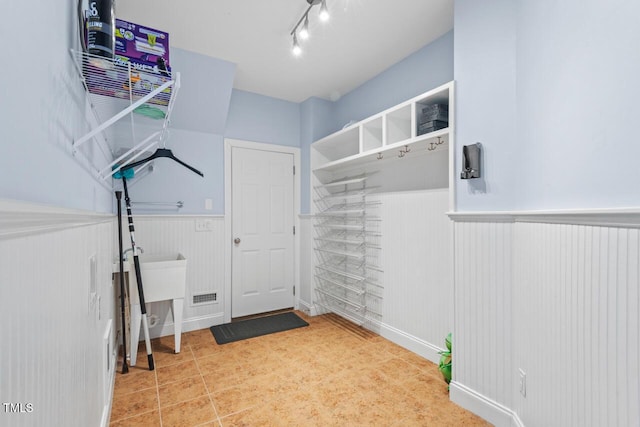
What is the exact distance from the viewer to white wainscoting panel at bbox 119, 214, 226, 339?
2949 millimetres

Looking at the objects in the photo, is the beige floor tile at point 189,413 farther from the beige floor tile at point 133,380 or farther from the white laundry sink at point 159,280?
the white laundry sink at point 159,280

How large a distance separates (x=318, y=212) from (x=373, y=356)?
1673 millimetres

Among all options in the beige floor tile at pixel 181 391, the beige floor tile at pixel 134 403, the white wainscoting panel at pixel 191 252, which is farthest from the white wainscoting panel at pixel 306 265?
the beige floor tile at pixel 134 403

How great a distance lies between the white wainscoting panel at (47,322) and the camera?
445mm

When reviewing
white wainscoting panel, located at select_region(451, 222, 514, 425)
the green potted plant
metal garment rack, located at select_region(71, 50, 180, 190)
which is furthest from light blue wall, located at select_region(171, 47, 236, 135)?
the green potted plant

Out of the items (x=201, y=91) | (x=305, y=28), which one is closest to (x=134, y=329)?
(x=201, y=91)

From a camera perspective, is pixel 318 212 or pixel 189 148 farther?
pixel 318 212

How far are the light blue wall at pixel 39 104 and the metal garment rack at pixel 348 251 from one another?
2237 mm

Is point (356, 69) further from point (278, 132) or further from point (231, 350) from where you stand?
point (231, 350)

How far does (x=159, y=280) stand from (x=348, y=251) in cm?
179

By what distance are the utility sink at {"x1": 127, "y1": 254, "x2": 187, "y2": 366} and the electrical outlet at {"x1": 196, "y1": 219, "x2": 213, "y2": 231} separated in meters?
0.70

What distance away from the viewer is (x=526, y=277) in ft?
5.02

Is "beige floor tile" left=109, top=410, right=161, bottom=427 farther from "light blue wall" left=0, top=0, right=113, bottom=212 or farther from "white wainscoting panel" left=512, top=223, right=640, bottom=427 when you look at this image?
"white wainscoting panel" left=512, top=223, right=640, bottom=427

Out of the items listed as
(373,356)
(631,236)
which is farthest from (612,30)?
(373,356)
